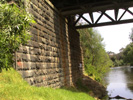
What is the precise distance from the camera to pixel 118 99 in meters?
14.1

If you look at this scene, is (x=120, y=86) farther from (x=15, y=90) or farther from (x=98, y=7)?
(x=15, y=90)

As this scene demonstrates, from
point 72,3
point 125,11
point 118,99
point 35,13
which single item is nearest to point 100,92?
point 118,99

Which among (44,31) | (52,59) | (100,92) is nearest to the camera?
(44,31)

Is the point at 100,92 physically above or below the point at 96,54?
below

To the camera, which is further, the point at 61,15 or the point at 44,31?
the point at 61,15

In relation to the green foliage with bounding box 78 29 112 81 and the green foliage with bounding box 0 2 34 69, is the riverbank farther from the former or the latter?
the green foliage with bounding box 0 2 34 69

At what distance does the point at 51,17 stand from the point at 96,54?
16.2 metres

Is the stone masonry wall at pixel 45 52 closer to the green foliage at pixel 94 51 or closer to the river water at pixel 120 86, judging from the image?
the river water at pixel 120 86

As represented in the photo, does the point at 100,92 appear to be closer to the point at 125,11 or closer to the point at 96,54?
the point at 125,11

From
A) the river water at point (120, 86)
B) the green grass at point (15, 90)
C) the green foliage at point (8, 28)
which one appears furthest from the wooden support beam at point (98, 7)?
the river water at point (120, 86)

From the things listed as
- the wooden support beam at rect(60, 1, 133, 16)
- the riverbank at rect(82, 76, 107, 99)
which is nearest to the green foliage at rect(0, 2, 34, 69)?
the wooden support beam at rect(60, 1, 133, 16)

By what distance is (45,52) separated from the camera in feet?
24.2

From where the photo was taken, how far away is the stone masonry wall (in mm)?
5867

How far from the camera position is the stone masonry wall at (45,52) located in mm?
5867
